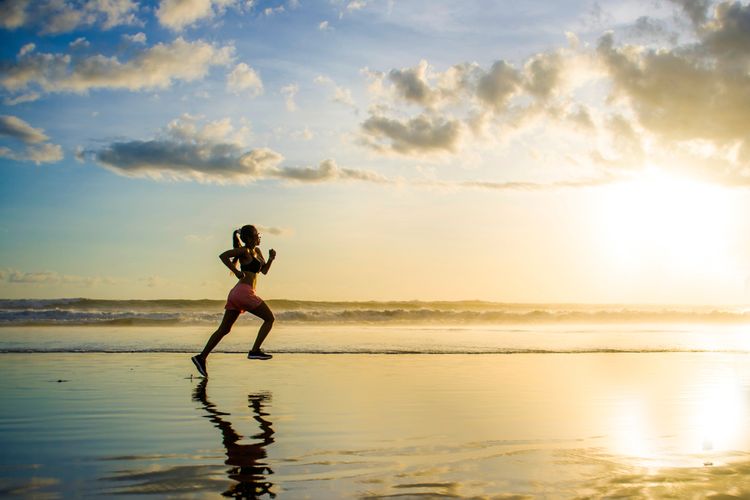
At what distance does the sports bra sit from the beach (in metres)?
1.80

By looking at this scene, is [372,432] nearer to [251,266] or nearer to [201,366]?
[201,366]

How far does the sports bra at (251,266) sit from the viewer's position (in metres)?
12.0

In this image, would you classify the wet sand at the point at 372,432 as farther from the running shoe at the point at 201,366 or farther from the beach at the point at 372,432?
the running shoe at the point at 201,366

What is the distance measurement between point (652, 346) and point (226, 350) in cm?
1142

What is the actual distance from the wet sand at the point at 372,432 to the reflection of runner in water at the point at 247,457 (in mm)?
22

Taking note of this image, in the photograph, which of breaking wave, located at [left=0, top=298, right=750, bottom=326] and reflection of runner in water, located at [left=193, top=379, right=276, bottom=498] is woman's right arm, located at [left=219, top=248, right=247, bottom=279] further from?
breaking wave, located at [left=0, top=298, right=750, bottom=326]

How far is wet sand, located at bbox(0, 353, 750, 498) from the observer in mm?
4566

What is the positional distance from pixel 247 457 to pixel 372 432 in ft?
5.13

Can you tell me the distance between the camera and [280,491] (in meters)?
4.31

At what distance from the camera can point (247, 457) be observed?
5.32m

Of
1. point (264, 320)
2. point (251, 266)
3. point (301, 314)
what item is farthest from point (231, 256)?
point (301, 314)

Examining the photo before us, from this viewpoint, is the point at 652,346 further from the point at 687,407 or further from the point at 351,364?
the point at 687,407

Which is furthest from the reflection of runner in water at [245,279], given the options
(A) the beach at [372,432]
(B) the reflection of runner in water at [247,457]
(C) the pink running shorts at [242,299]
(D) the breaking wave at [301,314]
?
(D) the breaking wave at [301,314]

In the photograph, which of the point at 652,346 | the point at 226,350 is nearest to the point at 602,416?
the point at 226,350
